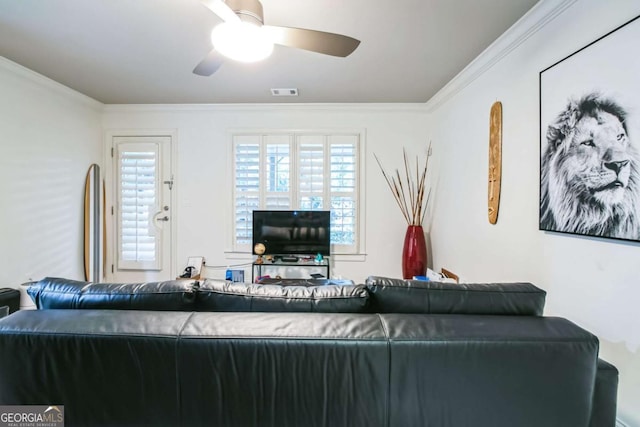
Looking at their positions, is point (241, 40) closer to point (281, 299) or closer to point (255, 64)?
point (255, 64)

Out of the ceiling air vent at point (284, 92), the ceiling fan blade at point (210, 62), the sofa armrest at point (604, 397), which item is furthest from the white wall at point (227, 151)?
the sofa armrest at point (604, 397)

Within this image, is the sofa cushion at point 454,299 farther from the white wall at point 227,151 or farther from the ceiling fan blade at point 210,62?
the white wall at point 227,151

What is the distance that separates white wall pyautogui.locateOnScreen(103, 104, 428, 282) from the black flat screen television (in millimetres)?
470

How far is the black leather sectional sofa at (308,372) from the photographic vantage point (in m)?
1.02

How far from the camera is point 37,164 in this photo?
2898 millimetres

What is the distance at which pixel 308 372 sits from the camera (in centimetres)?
103

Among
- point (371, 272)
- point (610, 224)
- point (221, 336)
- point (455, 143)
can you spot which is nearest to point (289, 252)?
point (371, 272)

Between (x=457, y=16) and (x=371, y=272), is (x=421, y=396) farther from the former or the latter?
(x=371, y=272)

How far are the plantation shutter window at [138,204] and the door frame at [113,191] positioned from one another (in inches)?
3.7

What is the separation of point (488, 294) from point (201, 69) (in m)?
2.14

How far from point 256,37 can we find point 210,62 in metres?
0.54

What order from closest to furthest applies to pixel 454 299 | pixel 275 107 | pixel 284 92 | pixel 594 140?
pixel 454 299, pixel 594 140, pixel 284 92, pixel 275 107

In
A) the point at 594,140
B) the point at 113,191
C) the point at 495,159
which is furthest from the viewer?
the point at 113,191

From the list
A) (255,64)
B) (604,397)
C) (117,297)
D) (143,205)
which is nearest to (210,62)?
(255,64)
